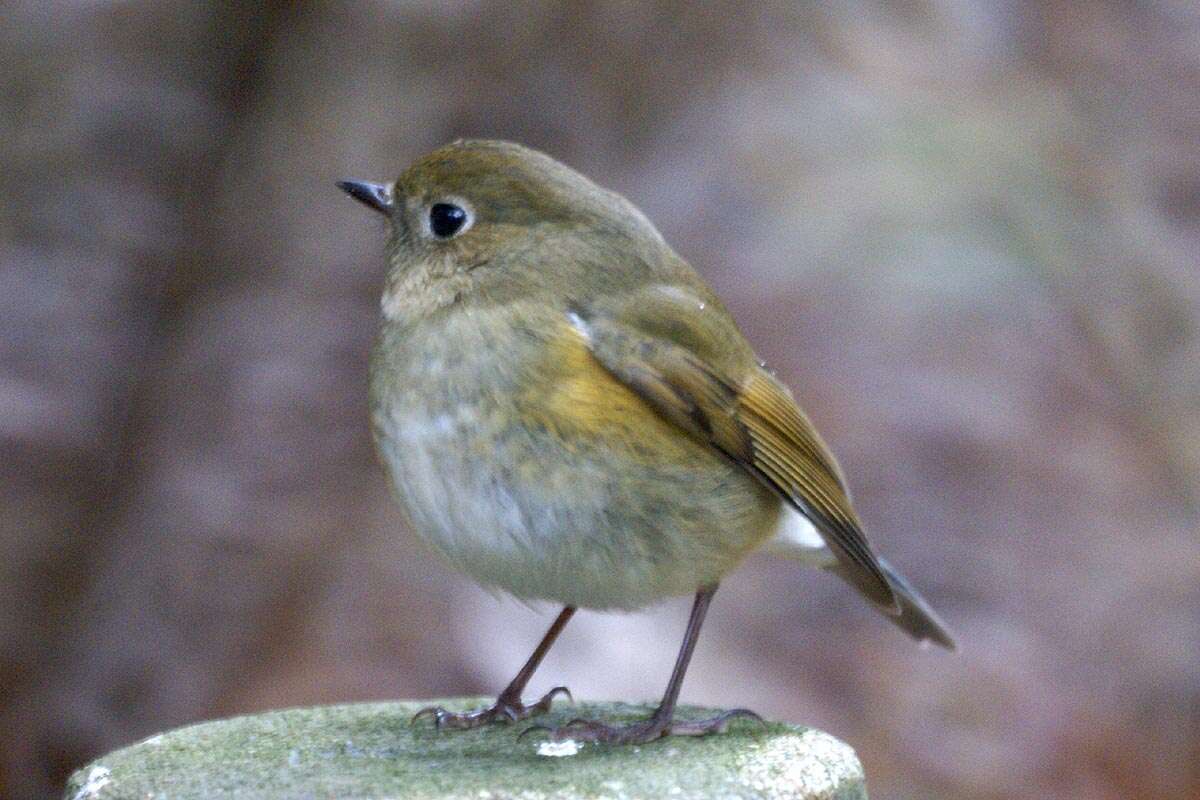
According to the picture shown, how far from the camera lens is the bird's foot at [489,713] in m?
3.19

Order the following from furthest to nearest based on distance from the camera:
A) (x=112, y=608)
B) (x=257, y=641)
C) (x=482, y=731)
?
(x=112, y=608)
(x=257, y=641)
(x=482, y=731)

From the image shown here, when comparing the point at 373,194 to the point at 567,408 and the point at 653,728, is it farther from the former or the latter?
the point at 653,728

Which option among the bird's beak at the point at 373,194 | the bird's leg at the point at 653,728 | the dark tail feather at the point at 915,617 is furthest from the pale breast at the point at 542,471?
the dark tail feather at the point at 915,617

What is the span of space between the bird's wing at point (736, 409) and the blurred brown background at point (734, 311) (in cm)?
135

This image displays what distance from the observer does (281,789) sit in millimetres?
2605

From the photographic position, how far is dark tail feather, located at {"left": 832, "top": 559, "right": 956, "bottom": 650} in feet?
12.4

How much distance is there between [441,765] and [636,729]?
384mm

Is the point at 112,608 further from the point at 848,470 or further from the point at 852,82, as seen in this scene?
the point at 852,82

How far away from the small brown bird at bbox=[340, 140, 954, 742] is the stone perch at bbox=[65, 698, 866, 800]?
119mm

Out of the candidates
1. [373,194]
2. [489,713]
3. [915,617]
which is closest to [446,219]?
[373,194]

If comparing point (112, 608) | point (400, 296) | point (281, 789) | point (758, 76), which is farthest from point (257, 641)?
point (758, 76)

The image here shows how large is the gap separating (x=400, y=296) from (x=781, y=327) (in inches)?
121

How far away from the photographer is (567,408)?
289 cm

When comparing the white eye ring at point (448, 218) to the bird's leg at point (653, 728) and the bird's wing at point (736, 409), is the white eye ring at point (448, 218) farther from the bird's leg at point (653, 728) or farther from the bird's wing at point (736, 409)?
the bird's leg at point (653, 728)
